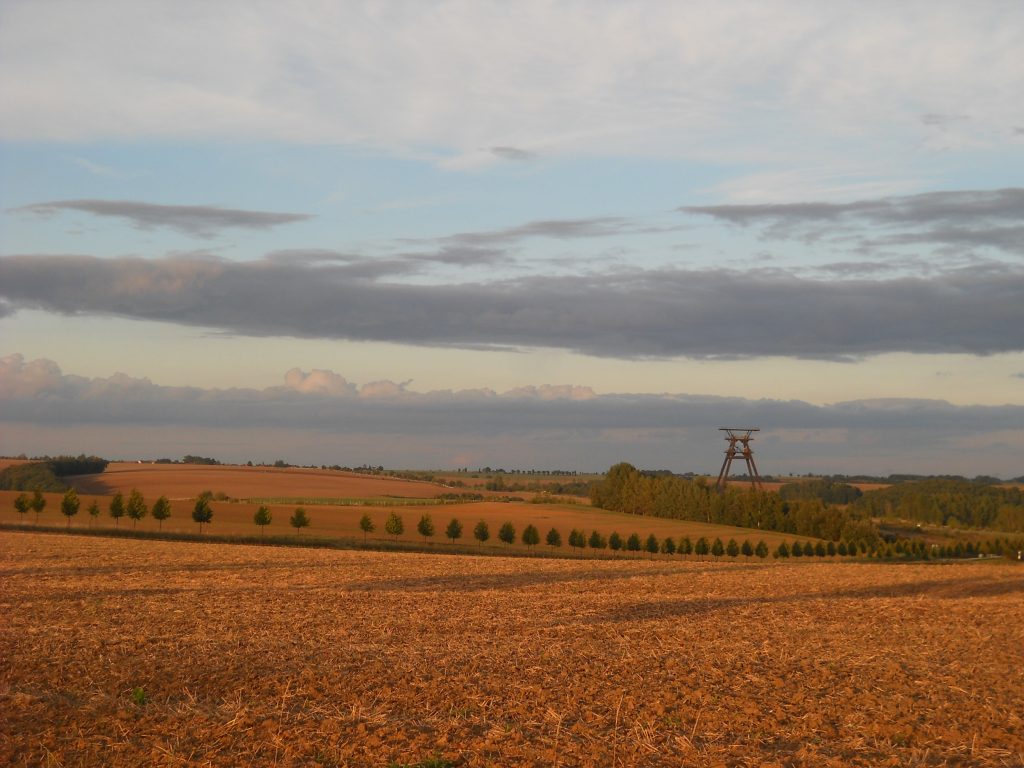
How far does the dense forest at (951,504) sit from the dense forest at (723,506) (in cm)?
2097

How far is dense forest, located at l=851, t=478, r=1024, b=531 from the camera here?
135 metres

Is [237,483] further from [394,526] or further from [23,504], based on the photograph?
[394,526]

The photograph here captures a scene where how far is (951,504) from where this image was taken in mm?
150500

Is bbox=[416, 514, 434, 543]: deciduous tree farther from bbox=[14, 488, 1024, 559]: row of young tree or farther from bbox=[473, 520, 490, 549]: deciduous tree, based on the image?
bbox=[473, 520, 490, 549]: deciduous tree

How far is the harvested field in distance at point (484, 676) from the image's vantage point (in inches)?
501

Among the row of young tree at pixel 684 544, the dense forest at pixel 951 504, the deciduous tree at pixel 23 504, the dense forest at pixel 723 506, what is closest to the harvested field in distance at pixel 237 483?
the deciduous tree at pixel 23 504

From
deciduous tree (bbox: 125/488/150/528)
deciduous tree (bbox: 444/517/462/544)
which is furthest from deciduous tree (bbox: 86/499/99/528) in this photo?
deciduous tree (bbox: 444/517/462/544)

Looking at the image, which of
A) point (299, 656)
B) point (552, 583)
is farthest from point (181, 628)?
point (552, 583)

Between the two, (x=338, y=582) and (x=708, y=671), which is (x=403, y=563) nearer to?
(x=338, y=582)

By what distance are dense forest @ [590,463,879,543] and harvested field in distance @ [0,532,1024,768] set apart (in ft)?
245

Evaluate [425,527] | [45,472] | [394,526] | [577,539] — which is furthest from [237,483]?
[577,539]

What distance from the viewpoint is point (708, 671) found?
1911 centimetres

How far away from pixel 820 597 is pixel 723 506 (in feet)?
277

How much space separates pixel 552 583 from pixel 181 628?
20.2 meters
